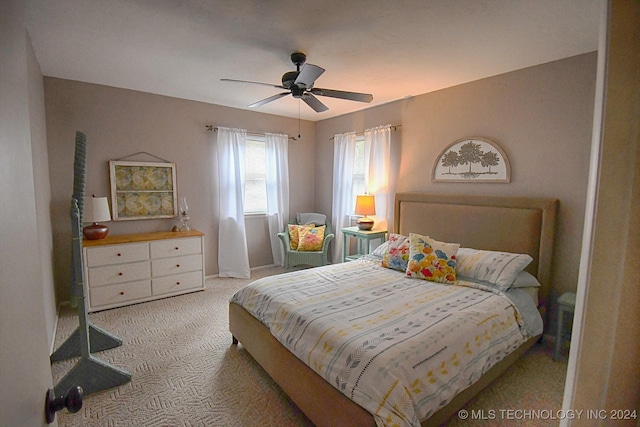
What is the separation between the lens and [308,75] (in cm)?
223

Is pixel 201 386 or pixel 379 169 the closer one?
pixel 201 386

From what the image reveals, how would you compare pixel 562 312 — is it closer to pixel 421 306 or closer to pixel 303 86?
pixel 421 306

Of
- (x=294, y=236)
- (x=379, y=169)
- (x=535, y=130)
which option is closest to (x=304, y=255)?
(x=294, y=236)

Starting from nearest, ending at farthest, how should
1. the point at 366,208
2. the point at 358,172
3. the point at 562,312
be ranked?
the point at 562,312
the point at 366,208
the point at 358,172

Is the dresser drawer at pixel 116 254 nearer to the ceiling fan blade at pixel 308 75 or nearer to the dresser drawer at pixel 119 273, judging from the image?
the dresser drawer at pixel 119 273

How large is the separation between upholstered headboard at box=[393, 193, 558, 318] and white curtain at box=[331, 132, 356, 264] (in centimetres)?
113

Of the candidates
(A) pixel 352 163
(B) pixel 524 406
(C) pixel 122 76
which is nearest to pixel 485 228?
(B) pixel 524 406

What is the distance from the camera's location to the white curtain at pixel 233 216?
4.42 metres

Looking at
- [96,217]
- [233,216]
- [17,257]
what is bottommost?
[233,216]

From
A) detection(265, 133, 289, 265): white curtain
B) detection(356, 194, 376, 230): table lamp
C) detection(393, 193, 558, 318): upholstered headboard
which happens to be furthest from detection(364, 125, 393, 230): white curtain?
detection(265, 133, 289, 265): white curtain

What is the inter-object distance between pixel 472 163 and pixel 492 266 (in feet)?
4.05

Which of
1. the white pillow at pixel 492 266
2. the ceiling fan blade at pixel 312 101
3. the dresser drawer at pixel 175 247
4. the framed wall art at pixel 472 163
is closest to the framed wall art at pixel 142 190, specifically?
the dresser drawer at pixel 175 247

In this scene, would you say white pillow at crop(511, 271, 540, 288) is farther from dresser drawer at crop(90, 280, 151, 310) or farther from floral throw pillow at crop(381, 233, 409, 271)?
dresser drawer at crop(90, 280, 151, 310)

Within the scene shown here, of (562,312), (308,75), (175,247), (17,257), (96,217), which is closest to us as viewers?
(17,257)
